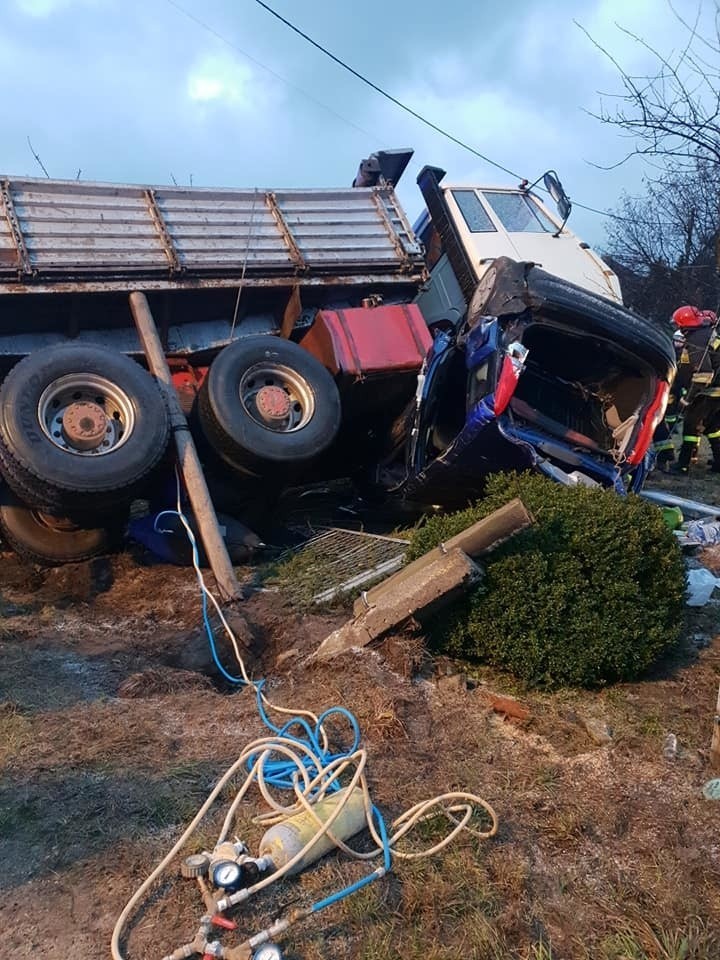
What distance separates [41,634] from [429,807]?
2913 millimetres

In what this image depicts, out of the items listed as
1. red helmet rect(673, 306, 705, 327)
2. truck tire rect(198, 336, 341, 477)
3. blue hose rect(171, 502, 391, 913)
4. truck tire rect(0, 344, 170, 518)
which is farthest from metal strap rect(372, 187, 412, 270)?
blue hose rect(171, 502, 391, 913)

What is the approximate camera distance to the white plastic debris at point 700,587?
224 inches

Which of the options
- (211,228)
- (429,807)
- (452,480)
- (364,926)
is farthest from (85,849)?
(211,228)

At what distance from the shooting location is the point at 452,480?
21.8ft

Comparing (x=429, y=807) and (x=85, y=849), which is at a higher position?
(x=85, y=849)

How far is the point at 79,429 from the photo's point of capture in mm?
5711

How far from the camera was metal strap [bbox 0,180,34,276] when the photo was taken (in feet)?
20.8

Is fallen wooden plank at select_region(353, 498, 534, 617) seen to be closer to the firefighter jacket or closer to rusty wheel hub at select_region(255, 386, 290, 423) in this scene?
rusty wheel hub at select_region(255, 386, 290, 423)

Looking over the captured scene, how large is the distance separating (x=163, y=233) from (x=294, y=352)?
5.34 feet

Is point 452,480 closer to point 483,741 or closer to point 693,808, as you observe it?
point 483,741

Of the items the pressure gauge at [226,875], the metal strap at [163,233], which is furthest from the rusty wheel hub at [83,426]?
the pressure gauge at [226,875]

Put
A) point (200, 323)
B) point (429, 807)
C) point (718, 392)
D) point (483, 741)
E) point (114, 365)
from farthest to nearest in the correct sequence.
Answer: point (718, 392), point (200, 323), point (114, 365), point (483, 741), point (429, 807)

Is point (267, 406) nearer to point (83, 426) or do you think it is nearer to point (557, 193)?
point (83, 426)

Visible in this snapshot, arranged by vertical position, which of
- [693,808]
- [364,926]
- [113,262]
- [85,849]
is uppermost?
[113,262]
